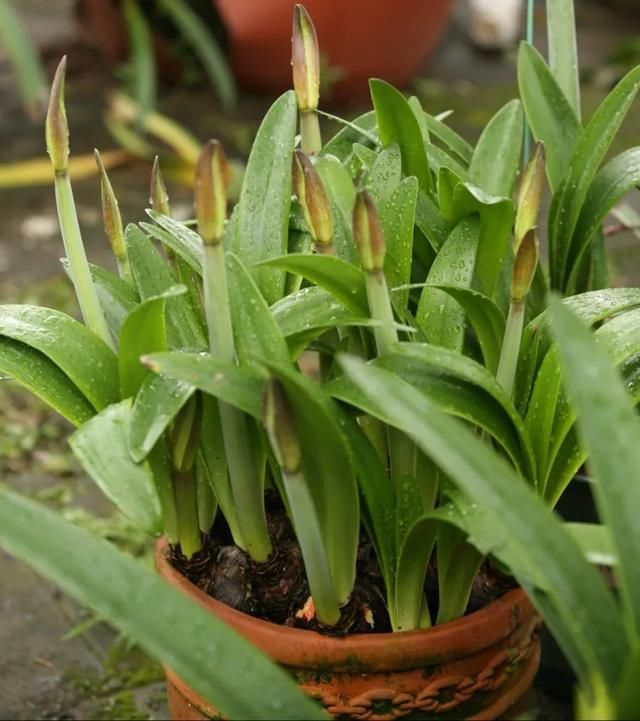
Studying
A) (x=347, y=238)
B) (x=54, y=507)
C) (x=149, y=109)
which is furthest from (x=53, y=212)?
(x=347, y=238)

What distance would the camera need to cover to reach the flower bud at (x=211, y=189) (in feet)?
2.43

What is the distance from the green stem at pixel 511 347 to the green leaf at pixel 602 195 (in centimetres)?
24

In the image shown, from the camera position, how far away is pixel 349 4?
2807 mm

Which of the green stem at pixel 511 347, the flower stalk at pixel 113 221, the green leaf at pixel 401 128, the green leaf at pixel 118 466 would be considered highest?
the green leaf at pixel 401 128

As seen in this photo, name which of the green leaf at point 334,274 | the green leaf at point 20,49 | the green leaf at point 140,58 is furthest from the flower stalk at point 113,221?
the green leaf at point 140,58

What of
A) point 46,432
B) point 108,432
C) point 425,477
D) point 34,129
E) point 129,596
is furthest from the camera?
point 34,129

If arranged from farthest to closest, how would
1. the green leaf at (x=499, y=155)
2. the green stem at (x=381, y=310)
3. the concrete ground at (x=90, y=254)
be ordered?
the concrete ground at (x=90, y=254) < the green leaf at (x=499, y=155) < the green stem at (x=381, y=310)

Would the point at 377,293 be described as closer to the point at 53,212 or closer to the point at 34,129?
the point at 53,212

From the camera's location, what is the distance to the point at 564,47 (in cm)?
126

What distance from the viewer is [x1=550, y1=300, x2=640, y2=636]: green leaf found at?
62 centimetres

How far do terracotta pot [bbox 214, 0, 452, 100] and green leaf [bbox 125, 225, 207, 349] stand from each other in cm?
189

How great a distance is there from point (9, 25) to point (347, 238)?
172 centimetres

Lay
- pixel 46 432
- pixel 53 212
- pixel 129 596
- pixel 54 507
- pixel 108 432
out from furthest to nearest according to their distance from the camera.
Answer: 1. pixel 53 212
2. pixel 46 432
3. pixel 54 507
4. pixel 108 432
5. pixel 129 596

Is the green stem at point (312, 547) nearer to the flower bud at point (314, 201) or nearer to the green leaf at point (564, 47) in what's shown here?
the flower bud at point (314, 201)
